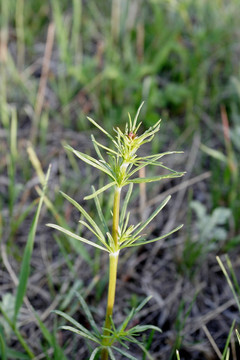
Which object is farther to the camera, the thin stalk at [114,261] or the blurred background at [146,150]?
the blurred background at [146,150]

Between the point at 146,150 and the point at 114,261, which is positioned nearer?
the point at 114,261

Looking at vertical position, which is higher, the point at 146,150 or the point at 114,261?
the point at 114,261

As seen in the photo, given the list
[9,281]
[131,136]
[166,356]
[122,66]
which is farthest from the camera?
[122,66]

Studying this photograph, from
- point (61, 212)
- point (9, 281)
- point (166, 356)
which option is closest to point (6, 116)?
point (61, 212)

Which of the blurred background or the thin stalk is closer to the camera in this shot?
the thin stalk

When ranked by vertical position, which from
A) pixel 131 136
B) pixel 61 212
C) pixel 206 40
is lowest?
pixel 61 212

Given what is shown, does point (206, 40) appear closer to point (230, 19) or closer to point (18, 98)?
point (230, 19)

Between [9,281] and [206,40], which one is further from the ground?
[206,40]

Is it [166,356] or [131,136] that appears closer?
[131,136]
